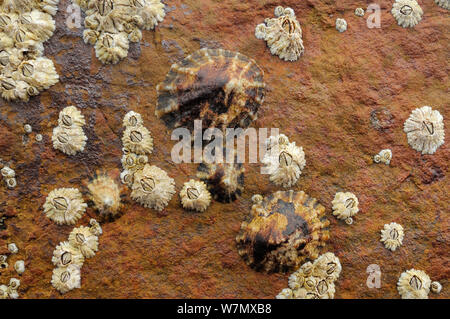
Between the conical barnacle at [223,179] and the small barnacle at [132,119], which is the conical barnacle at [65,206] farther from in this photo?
the conical barnacle at [223,179]

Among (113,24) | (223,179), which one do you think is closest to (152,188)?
(223,179)

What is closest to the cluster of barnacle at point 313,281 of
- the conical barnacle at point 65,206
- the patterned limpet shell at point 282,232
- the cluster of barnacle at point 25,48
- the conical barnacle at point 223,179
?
the patterned limpet shell at point 282,232

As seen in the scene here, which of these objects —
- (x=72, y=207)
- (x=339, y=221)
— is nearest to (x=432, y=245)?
(x=339, y=221)

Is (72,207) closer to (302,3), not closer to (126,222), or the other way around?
(126,222)

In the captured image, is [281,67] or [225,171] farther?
[281,67]

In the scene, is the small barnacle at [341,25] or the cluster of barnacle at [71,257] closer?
the cluster of barnacle at [71,257]

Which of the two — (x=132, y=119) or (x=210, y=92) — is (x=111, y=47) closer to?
(x=132, y=119)

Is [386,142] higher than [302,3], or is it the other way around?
[302,3]
